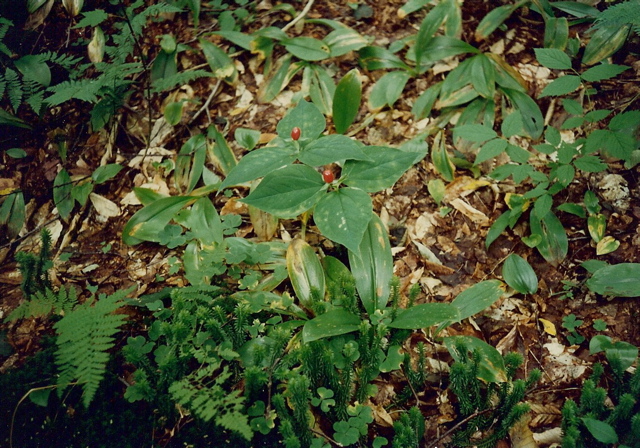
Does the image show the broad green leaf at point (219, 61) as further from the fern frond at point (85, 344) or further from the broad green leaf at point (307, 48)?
the fern frond at point (85, 344)

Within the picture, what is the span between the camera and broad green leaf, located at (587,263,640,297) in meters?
2.32

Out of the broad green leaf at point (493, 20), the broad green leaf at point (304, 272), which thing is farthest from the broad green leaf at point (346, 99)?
the broad green leaf at point (493, 20)

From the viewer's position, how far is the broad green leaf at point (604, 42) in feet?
10.2

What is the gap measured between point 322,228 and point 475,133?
1.21 m

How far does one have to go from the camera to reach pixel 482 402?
6.49 feet

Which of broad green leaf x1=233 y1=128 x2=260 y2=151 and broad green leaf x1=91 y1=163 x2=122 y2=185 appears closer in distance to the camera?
broad green leaf x1=233 y1=128 x2=260 y2=151

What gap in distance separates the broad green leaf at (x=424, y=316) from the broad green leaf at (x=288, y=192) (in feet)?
2.41

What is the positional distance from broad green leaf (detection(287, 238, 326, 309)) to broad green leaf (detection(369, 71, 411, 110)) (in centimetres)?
140

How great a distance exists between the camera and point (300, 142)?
2.46 metres

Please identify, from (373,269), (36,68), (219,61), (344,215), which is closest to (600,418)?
(373,269)

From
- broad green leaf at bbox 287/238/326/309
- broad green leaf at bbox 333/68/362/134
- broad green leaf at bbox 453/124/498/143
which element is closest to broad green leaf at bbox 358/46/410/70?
broad green leaf at bbox 333/68/362/134

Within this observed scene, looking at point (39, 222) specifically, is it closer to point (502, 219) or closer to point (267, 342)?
point (267, 342)

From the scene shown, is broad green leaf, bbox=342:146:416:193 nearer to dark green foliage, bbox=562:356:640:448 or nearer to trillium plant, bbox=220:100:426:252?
trillium plant, bbox=220:100:426:252

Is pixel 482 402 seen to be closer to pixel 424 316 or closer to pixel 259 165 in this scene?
pixel 424 316
